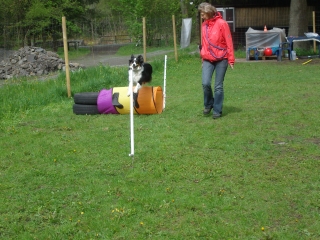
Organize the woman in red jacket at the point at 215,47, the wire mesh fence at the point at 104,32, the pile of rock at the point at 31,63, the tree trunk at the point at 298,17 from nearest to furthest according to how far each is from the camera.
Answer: the woman in red jacket at the point at 215,47 < the wire mesh fence at the point at 104,32 < the pile of rock at the point at 31,63 < the tree trunk at the point at 298,17

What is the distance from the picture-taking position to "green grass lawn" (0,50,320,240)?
4637mm

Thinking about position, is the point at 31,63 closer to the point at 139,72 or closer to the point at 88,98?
the point at 88,98

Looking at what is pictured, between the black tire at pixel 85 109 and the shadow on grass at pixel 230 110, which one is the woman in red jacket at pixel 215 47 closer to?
the shadow on grass at pixel 230 110

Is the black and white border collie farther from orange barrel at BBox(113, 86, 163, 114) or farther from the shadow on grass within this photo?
the shadow on grass

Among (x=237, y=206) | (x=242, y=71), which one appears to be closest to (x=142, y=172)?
(x=237, y=206)

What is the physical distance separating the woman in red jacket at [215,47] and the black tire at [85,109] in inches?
89.0

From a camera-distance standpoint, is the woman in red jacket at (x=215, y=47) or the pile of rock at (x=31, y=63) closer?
the woman in red jacket at (x=215, y=47)

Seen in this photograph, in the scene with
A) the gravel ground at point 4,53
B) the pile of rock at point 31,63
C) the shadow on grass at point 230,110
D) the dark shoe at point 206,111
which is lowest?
the shadow on grass at point 230,110

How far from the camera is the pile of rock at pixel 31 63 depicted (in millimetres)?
21016

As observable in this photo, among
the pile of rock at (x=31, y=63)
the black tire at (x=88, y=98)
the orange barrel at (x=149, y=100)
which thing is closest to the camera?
the orange barrel at (x=149, y=100)

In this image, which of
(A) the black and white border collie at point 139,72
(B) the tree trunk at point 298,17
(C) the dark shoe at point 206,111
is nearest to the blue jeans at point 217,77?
(C) the dark shoe at point 206,111

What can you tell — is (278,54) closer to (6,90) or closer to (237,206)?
(6,90)

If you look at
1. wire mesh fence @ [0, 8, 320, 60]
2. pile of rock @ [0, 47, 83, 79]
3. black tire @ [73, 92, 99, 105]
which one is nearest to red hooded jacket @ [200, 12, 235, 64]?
black tire @ [73, 92, 99, 105]

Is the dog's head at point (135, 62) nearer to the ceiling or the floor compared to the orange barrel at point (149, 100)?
nearer to the ceiling
